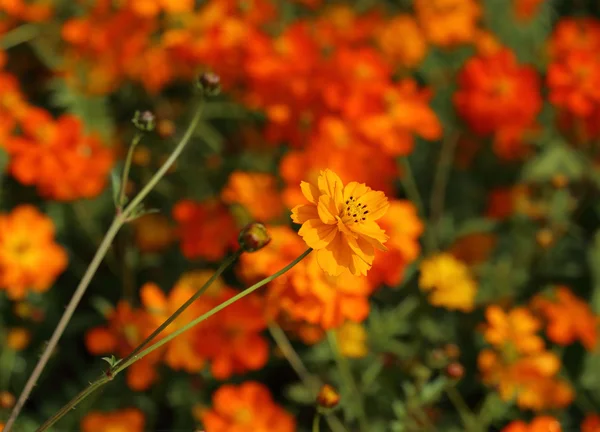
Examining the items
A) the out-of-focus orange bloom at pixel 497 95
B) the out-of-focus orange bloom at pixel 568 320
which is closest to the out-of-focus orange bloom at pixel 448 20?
the out-of-focus orange bloom at pixel 497 95

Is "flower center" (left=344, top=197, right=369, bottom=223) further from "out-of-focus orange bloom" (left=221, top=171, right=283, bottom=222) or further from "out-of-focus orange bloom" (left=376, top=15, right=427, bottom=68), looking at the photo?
"out-of-focus orange bloom" (left=376, top=15, right=427, bottom=68)

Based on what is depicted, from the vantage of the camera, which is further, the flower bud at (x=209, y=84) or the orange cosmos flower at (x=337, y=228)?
the flower bud at (x=209, y=84)

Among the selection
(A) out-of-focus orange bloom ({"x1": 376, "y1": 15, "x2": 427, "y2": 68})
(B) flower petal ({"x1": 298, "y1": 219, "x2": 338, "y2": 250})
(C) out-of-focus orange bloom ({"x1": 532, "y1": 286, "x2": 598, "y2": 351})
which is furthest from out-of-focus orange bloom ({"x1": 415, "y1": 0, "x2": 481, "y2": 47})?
(B) flower petal ({"x1": 298, "y1": 219, "x2": 338, "y2": 250})

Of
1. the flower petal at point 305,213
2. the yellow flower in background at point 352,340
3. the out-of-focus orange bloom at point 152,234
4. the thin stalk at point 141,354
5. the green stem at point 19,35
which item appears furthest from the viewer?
the green stem at point 19,35

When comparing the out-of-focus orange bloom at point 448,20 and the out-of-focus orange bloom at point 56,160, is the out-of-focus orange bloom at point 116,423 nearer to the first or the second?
the out-of-focus orange bloom at point 56,160

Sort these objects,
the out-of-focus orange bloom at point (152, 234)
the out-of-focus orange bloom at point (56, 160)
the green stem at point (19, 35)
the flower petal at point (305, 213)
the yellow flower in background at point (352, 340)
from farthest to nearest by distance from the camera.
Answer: the green stem at point (19, 35)
the out-of-focus orange bloom at point (152, 234)
the out-of-focus orange bloom at point (56, 160)
the yellow flower in background at point (352, 340)
the flower petal at point (305, 213)

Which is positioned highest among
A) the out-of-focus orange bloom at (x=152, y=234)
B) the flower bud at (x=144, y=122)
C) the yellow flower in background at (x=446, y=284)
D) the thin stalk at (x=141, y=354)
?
the flower bud at (x=144, y=122)

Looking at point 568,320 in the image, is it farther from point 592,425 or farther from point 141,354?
point 141,354
